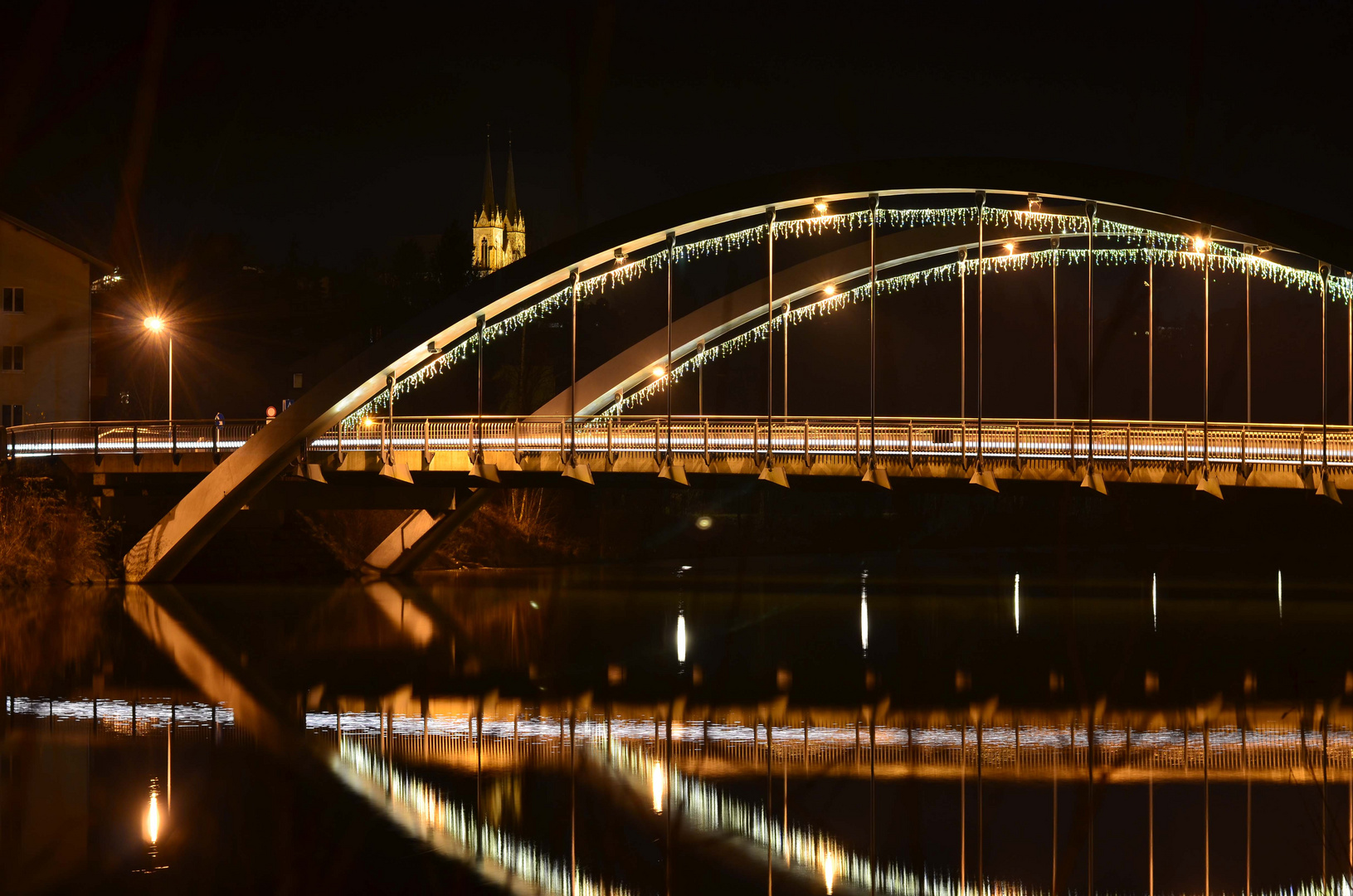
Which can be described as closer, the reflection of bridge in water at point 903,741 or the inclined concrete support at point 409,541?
the reflection of bridge in water at point 903,741

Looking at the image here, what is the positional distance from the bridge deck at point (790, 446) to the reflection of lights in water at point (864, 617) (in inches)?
113

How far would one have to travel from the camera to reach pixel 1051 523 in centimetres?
5641

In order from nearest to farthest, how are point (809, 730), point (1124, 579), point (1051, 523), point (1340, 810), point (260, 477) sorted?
1. point (1340, 810)
2. point (809, 730)
3. point (260, 477)
4. point (1124, 579)
5. point (1051, 523)

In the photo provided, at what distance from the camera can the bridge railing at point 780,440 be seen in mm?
25516

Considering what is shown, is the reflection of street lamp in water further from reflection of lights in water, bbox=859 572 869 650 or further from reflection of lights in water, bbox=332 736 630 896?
reflection of lights in water, bbox=859 572 869 650

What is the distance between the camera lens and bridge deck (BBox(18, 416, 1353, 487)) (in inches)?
990

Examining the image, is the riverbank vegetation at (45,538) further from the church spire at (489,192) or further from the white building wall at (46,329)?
the church spire at (489,192)

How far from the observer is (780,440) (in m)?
30.1

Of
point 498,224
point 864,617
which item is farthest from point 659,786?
point 498,224

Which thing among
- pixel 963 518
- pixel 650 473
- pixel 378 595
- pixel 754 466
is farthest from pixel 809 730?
pixel 963 518

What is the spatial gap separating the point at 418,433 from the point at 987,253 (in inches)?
580

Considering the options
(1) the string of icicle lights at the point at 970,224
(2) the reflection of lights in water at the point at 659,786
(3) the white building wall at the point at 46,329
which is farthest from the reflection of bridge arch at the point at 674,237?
(2) the reflection of lights in water at the point at 659,786

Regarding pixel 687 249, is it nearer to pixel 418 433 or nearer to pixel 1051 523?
pixel 418 433

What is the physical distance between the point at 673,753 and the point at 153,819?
4.98m
